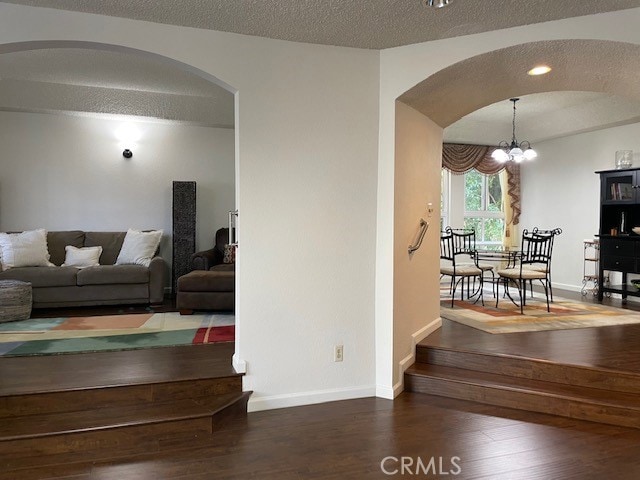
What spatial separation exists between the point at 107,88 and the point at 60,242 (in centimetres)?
218

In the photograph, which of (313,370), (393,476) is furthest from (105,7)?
(393,476)

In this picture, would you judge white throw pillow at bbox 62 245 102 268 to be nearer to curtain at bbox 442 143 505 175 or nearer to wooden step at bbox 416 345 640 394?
wooden step at bbox 416 345 640 394

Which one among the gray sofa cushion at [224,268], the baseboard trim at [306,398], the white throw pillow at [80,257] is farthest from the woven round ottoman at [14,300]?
the baseboard trim at [306,398]

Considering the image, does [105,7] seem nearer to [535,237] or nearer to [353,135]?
[353,135]

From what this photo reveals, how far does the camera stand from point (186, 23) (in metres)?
2.74

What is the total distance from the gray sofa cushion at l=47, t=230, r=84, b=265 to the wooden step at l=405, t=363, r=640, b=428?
4.85 m

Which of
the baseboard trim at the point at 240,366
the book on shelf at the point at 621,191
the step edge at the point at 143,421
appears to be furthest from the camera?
the book on shelf at the point at 621,191

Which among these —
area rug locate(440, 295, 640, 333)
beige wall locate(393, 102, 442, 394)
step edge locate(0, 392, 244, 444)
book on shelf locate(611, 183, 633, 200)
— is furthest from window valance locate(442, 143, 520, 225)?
step edge locate(0, 392, 244, 444)

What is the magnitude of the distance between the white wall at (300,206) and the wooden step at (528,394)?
0.53 meters

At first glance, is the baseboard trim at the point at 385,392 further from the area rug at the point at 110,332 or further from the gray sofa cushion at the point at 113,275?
the gray sofa cushion at the point at 113,275

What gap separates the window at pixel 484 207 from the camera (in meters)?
7.70

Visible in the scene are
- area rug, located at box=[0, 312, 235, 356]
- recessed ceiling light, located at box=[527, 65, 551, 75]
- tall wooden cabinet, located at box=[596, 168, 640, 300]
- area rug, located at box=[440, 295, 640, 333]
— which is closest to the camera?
recessed ceiling light, located at box=[527, 65, 551, 75]

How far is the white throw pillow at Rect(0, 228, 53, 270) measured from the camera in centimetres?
513

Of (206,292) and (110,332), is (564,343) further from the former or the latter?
(110,332)
